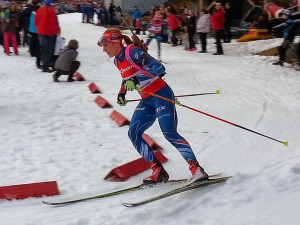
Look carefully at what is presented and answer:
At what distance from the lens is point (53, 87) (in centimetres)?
962

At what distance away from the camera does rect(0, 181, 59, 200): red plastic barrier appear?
4.15 metres

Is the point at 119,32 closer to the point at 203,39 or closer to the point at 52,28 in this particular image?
the point at 52,28

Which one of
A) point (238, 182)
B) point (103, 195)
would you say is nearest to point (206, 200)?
point (238, 182)

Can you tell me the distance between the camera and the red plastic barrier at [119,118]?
6949 mm

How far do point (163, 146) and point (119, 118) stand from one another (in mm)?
1413

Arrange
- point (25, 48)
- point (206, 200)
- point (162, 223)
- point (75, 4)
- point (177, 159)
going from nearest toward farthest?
point (162, 223) < point (206, 200) < point (177, 159) < point (25, 48) < point (75, 4)

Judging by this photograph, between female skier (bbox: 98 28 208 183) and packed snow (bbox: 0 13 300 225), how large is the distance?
Answer: 35 centimetres

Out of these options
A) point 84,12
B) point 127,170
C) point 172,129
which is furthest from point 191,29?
point 84,12

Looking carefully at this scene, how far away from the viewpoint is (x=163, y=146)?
599 centimetres

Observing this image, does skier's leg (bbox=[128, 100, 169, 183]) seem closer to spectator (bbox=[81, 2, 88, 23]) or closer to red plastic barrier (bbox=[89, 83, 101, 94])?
red plastic barrier (bbox=[89, 83, 101, 94])

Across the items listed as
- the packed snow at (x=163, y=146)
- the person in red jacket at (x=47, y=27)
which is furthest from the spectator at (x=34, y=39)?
the person in red jacket at (x=47, y=27)

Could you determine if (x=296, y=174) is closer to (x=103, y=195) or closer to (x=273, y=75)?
(x=103, y=195)

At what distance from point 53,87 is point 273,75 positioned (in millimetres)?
5901

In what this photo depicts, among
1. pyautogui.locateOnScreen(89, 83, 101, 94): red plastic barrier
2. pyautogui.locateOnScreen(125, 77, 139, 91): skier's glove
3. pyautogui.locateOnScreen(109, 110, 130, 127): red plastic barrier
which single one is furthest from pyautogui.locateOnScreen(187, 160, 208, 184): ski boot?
pyautogui.locateOnScreen(89, 83, 101, 94): red plastic barrier
